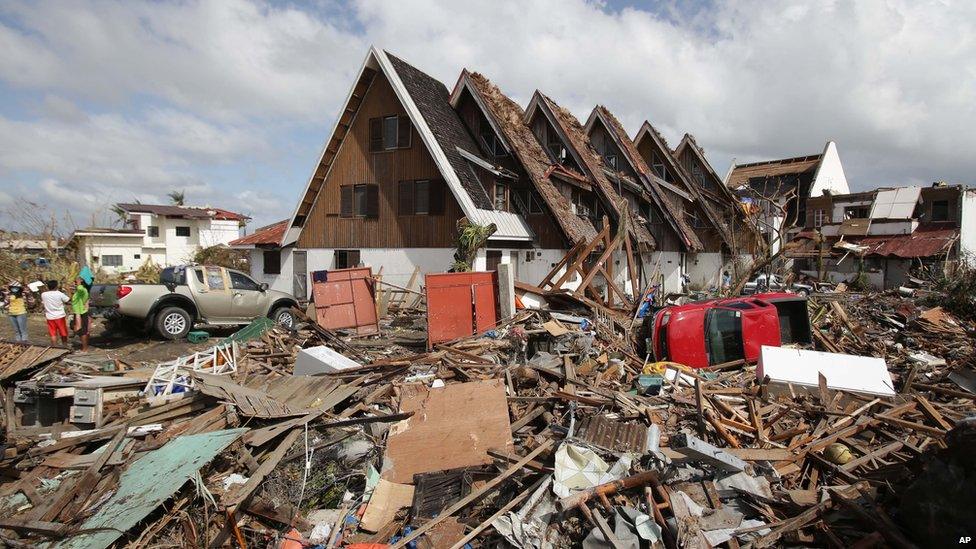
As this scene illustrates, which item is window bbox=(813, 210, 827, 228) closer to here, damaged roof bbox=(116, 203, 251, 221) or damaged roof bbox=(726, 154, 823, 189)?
damaged roof bbox=(726, 154, 823, 189)

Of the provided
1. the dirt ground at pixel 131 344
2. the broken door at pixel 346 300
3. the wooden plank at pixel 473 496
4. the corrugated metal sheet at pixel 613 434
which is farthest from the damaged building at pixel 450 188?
the wooden plank at pixel 473 496

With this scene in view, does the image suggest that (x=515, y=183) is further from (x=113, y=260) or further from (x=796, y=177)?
(x=113, y=260)

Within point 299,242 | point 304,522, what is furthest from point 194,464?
point 299,242

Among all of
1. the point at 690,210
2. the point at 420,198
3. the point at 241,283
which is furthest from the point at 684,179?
the point at 241,283

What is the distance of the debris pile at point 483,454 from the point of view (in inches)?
180

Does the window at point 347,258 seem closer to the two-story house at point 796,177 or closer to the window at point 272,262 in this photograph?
the window at point 272,262

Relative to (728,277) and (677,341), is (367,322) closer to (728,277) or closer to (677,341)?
(677,341)

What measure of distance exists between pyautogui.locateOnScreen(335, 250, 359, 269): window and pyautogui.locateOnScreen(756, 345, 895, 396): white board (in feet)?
46.8

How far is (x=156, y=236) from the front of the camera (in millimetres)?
36969

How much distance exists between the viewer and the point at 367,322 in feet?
43.9

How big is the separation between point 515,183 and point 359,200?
5812 mm

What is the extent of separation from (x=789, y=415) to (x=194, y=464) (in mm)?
7442

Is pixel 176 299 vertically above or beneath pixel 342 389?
above

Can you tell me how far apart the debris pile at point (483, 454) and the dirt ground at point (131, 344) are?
83.2 inches
